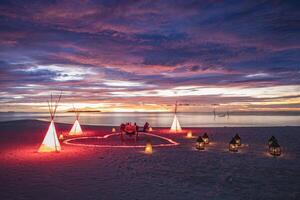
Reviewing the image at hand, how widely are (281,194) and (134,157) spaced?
8329 mm

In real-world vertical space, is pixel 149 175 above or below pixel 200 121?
below

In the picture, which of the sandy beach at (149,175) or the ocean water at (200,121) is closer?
the sandy beach at (149,175)

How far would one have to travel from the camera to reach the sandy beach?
9.08 meters

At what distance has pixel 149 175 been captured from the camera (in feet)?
37.9

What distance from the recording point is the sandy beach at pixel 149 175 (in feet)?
29.8

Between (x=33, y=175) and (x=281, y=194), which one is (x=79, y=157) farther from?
(x=281, y=194)

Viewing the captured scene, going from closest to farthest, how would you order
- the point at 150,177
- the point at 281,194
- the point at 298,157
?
the point at 281,194, the point at 150,177, the point at 298,157

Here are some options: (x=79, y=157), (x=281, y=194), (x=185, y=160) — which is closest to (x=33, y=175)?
(x=79, y=157)

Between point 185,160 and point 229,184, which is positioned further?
point 185,160

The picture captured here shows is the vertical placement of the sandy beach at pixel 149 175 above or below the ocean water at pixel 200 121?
below

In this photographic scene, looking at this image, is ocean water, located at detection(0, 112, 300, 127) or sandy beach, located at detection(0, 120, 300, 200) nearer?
sandy beach, located at detection(0, 120, 300, 200)

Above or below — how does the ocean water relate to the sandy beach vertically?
above

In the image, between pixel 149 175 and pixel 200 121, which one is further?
pixel 200 121

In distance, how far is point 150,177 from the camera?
1123cm
